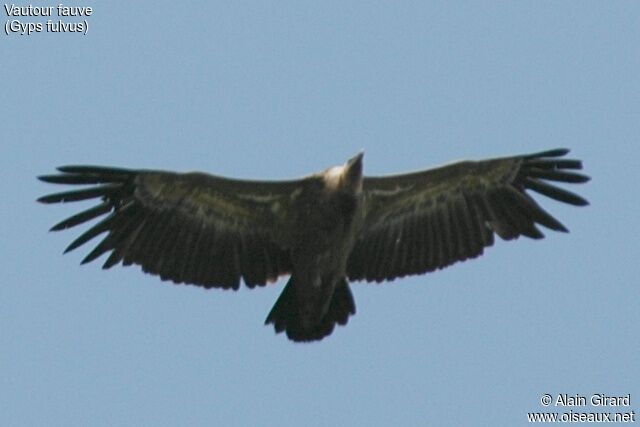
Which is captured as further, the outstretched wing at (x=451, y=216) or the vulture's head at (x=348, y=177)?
the outstretched wing at (x=451, y=216)

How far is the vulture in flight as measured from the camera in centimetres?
1655

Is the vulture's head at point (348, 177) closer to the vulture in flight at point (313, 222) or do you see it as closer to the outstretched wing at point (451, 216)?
the vulture in flight at point (313, 222)

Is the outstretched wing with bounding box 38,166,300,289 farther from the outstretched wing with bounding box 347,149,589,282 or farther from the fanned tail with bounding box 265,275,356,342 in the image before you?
the outstretched wing with bounding box 347,149,589,282

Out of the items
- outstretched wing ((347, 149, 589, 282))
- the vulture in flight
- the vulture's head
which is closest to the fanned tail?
the vulture in flight

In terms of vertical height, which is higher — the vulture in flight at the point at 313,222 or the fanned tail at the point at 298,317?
the vulture in flight at the point at 313,222

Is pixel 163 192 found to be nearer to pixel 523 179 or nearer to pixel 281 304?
pixel 281 304

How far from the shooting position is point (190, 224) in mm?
17031

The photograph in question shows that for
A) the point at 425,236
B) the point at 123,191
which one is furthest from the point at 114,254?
the point at 425,236

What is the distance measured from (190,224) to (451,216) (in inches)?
103

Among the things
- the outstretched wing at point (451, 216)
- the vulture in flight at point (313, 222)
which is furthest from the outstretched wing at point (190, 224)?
the outstretched wing at point (451, 216)

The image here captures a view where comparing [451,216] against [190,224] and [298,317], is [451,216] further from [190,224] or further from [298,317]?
[190,224]

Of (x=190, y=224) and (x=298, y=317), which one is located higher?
(x=190, y=224)

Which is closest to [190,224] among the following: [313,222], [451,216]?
[313,222]

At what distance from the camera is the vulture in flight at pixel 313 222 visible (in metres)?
16.5
